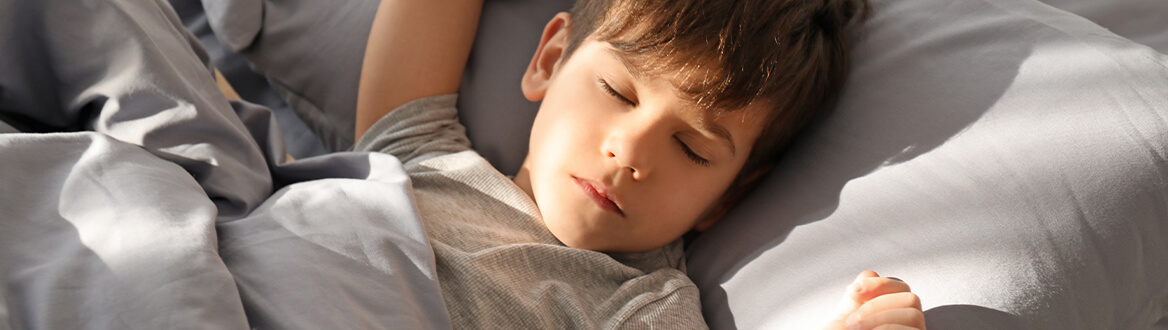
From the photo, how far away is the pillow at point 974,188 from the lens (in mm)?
685

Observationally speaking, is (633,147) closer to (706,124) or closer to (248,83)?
(706,124)

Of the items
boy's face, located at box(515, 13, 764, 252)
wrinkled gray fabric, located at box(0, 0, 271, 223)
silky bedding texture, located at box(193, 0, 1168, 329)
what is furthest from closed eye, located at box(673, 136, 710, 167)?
wrinkled gray fabric, located at box(0, 0, 271, 223)

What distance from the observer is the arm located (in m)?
1.06

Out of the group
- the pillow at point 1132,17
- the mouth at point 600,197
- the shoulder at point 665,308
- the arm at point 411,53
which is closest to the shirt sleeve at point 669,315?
the shoulder at point 665,308

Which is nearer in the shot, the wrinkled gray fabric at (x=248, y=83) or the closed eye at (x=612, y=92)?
the closed eye at (x=612, y=92)


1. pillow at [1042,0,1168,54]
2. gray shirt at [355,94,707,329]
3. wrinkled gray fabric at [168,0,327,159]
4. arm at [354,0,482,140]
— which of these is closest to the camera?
gray shirt at [355,94,707,329]

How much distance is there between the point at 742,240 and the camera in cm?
88

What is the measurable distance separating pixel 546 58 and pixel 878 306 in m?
0.55

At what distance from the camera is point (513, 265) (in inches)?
32.4

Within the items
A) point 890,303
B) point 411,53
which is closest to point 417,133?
point 411,53

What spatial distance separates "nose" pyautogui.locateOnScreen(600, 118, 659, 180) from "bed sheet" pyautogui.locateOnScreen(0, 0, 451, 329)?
217 millimetres

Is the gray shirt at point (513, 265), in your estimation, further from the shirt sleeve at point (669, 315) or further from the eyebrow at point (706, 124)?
the eyebrow at point (706, 124)

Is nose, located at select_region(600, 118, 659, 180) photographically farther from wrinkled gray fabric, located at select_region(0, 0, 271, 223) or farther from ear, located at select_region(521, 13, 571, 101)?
wrinkled gray fabric, located at select_region(0, 0, 271, 223)

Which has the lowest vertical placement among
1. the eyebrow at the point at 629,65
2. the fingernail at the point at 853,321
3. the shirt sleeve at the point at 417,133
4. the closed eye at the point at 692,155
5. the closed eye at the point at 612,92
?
the shirt sleeve at the point at 417,133
